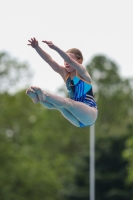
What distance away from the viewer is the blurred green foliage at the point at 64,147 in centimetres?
5475

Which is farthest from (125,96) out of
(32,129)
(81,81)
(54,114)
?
(81,81)

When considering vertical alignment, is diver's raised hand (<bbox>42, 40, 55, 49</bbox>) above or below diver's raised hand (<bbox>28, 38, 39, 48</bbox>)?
below

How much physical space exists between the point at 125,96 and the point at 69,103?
6361cm

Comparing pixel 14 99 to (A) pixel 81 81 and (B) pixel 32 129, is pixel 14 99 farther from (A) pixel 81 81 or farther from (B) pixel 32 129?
(A) pixel 81 81

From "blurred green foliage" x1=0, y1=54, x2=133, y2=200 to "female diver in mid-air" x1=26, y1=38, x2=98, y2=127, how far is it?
37.0 meters

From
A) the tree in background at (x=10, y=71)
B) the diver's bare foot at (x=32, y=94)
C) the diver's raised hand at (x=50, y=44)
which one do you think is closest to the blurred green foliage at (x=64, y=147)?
the tree in background at (x=10, y=71)

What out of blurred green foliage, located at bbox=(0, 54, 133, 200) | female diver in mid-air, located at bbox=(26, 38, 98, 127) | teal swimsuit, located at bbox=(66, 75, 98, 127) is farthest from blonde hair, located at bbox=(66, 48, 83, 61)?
blurred green foliage, located at bbox=(0, 54, 133, 200)

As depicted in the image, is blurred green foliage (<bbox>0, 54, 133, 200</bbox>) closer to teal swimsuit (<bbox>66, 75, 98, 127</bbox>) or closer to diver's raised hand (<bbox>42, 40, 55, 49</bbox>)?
teal swimsuit (<bbox>66, 75, 98, 127</bbox>)

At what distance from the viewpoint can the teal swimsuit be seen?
45.0 feet

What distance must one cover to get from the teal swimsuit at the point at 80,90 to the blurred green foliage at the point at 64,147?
36938 mm

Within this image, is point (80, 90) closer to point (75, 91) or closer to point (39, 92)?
point (75, 91)

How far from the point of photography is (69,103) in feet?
44.1

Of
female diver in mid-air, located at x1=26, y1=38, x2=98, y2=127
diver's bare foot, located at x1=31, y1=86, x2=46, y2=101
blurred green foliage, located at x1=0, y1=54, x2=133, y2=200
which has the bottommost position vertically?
diver's bare foot, located at x1=31, y1=86, x2=46, y2=101

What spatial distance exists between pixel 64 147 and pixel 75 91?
2348 inches
